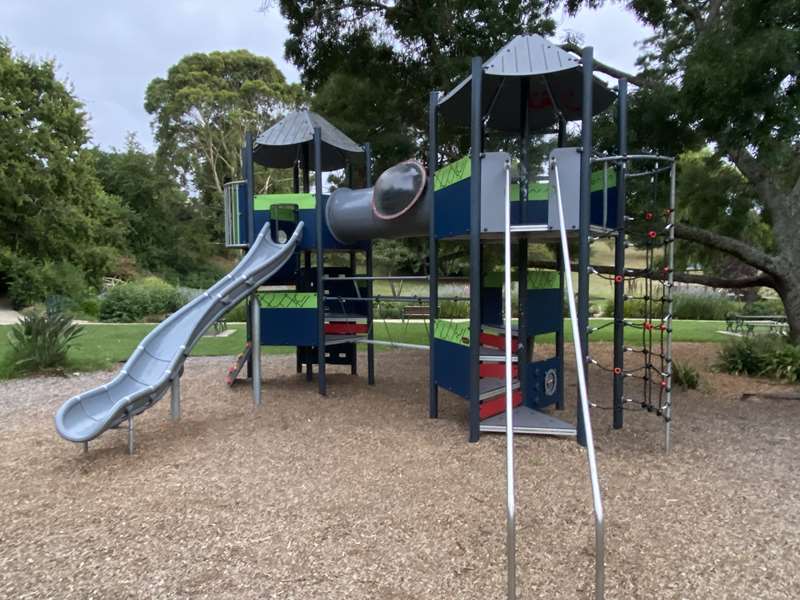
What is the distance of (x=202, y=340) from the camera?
13.8m

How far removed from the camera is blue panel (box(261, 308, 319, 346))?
7500mm

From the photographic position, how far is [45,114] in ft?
70.6

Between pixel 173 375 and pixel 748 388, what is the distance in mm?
8077

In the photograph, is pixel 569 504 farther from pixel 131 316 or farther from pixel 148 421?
pixel 131 316

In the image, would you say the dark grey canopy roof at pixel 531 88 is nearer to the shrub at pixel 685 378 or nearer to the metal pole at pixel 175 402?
the shrub at pixel 685 378

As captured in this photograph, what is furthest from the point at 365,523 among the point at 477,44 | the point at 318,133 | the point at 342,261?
the point at 342,261

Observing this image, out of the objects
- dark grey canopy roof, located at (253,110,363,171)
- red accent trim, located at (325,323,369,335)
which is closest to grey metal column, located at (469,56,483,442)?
dark grey canopy roof, located at (253,110,363,171)

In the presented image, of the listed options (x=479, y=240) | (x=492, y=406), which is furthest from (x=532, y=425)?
(x=479, y=240)

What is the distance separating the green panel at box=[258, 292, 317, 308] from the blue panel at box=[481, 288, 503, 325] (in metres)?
2.27

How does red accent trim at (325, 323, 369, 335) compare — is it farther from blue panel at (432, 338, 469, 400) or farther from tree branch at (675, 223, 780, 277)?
tree branch at (675, 223, 780, 277)

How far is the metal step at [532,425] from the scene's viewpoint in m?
5.36

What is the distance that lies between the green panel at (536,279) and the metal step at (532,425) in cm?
143

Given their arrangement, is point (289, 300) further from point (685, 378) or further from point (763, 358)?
point (763, 358)

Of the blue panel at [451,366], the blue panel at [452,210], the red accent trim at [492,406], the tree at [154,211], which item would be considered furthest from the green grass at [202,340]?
the tree at [154,211]
